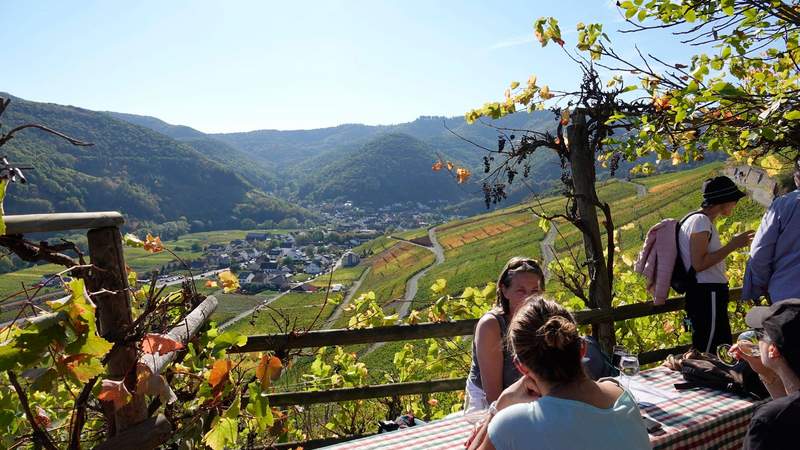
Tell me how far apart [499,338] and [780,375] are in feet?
4.12

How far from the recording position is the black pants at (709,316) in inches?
133

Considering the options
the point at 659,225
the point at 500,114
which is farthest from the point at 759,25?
the point at 500,114

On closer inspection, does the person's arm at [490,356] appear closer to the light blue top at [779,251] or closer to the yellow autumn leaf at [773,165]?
the light blue top at [779,251]

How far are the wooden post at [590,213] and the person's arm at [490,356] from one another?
1494 millimetres

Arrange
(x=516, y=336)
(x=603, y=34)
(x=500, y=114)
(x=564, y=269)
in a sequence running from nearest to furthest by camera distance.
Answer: (x=516, y=336), (x=603, y=34), (x=500, y=114), (x=564, y=269)

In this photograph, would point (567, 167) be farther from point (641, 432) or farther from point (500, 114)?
point (641, 432)

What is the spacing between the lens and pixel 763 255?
123 inches

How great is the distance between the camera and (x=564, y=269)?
4.77 meters

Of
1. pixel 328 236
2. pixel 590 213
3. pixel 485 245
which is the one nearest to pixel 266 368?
pixel 590 213

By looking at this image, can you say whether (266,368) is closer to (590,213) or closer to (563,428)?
(563,428)

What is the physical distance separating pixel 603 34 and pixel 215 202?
175275 millimetres

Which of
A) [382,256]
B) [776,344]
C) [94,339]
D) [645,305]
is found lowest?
[382,256]

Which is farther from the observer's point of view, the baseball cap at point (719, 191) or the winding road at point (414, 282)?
the winding road at point (414, 282)

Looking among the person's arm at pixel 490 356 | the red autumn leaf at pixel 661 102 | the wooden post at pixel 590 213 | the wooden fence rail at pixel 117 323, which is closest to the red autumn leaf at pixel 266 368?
the wooden fence rail at pixel 117 323
